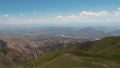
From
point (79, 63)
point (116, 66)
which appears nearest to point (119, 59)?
point (116, 66)

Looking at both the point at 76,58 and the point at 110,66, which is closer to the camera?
the point at 110,66

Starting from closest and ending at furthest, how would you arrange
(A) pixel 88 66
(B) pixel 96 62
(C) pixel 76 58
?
(A) pixel 88 66
(B) pixel 96 62
(C) pixel 76 58

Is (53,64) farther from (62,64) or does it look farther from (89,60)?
(89,60)

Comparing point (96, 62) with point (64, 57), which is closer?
point (96, 62)

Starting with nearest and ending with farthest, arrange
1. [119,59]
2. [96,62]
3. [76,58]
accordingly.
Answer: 1. [96,62]
2. [76,58]
3. [119,59]

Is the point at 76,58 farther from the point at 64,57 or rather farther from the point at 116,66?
the point at 116,66

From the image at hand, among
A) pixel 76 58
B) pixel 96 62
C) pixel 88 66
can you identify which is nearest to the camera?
pixel 88 66

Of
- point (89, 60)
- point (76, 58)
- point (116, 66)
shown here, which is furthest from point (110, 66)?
point (76, 58)

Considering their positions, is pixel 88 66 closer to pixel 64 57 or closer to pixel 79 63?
pixel 79 63

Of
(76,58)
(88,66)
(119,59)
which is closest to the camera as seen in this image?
(88,66)
